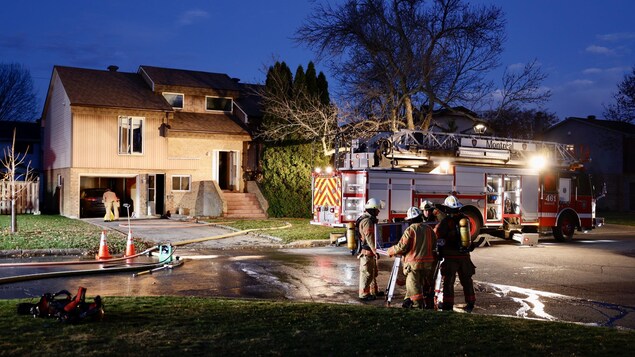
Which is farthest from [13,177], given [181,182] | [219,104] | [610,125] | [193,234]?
[610,125]

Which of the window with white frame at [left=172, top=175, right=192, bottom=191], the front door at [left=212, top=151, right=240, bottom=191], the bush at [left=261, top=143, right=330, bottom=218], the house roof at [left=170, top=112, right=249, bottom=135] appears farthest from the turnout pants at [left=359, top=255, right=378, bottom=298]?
the front door at [left=212, top=151, right=240, bottom=191]

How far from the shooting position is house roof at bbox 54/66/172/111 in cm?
2931

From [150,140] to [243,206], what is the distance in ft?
16.9

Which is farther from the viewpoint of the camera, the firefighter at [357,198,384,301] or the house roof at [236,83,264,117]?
the house roof at [236,83,264,117]

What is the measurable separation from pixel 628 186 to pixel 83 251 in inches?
1592

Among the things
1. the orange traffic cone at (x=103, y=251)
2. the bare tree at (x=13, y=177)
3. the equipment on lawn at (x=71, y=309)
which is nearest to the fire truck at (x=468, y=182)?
the orange traffic cone at (x=103, y=251)

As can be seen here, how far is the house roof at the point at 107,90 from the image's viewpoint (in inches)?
1154

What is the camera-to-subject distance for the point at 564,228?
2148 cm

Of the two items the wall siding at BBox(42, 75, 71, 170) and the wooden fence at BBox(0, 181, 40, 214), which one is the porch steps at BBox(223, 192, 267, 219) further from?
the wooden fence at BBox(0, 181, 40, 214)

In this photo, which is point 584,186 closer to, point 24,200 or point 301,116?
point 301,116

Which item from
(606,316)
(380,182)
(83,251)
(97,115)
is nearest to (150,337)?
(606,316)

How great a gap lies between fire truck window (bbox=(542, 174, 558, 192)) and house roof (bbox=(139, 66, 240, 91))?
17.7m

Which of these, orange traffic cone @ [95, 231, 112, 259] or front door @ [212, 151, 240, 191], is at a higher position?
front door @ [212, 151, 240, 191]

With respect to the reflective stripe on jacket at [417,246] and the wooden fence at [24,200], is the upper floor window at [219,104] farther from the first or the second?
the reflective stripe on jacket at [417,246]
